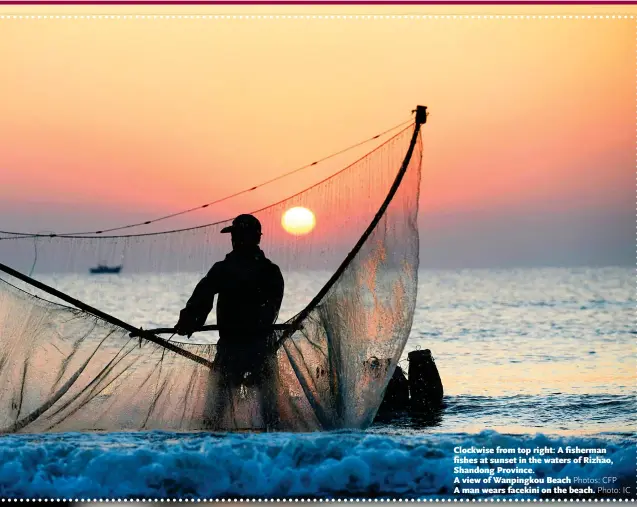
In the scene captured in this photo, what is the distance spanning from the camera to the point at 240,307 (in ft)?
25.9

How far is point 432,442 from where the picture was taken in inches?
305

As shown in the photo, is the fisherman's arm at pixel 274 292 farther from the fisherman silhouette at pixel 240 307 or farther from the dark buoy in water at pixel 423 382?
the dark buoy in water at pixel 423 382

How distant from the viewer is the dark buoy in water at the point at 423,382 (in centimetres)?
1154

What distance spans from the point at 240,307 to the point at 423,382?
4.49 m

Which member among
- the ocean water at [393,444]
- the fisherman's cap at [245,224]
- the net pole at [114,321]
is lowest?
the ocean water at [393,444]

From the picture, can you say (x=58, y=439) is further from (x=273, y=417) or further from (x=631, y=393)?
(x=631, y=393)

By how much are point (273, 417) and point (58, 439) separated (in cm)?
189

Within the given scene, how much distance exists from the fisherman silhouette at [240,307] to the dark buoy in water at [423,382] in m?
4.11

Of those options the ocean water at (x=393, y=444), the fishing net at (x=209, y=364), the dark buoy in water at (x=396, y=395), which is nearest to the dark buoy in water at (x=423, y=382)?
the dark buoy in water at (x=396, y=395)

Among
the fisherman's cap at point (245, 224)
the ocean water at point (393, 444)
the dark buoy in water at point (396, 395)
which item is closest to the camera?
the ocean water at point (393, 444)

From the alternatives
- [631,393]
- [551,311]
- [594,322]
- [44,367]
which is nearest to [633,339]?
[594,322]

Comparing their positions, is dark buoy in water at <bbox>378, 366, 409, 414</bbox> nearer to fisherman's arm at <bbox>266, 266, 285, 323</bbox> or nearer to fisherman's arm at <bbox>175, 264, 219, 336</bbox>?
fisherman's arm at <bbox>266, 266, 285, 323</bbox>

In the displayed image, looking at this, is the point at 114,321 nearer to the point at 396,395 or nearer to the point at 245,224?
the point at 245,224

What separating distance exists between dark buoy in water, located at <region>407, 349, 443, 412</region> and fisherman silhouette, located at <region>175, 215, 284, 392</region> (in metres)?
4.11
